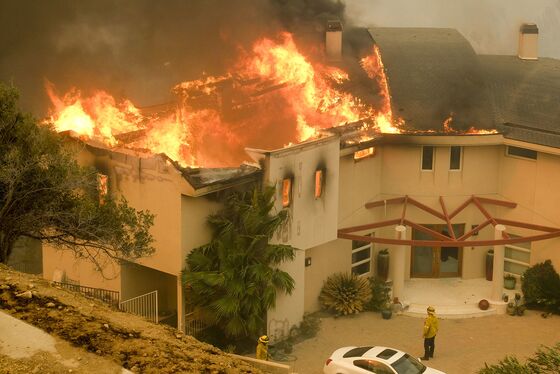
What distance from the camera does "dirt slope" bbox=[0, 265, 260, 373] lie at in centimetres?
1115

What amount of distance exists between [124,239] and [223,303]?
4047 millimetres

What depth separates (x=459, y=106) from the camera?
30.3 metres

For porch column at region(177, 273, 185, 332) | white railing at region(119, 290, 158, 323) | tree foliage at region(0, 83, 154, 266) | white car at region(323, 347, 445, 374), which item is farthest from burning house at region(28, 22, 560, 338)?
tree foliage at region(0, 83, 154, 266)

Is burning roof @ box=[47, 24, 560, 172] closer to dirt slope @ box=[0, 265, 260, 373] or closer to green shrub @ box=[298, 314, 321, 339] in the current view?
green shrub @ box=[298, 314, 321, 339]

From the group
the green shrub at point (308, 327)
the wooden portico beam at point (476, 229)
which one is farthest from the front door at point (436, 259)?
the green shrub at point (308, 327)

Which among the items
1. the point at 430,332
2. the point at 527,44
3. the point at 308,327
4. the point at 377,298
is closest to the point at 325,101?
the point at 377,298

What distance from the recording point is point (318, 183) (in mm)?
25297

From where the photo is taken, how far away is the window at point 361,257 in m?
29.2

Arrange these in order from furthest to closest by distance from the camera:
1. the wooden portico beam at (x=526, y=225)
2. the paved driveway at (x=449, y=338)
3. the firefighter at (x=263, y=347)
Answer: the wooden portico beam at (x=526, y=225), the paved driveway at (x=449, y=338), the firefighter at (x=263, y=347)

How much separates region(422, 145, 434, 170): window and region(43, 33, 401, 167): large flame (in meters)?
1.42

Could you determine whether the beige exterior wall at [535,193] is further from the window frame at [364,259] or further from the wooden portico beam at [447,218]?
the window frame at [364,259]

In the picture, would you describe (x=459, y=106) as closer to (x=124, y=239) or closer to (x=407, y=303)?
(x=407, y=303)

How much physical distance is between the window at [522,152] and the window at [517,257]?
299 cm

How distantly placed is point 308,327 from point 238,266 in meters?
4.28
